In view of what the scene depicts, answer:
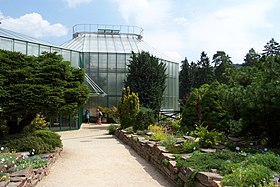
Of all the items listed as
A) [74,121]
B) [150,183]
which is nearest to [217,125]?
[150,183]

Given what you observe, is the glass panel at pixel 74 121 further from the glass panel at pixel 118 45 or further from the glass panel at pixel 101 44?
the glass panel at pixel 118 45

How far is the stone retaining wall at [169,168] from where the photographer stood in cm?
484

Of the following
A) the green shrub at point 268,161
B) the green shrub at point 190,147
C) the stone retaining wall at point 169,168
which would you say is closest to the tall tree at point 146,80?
the stone retaining wall at point 169,168

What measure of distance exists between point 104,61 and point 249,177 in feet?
72.3

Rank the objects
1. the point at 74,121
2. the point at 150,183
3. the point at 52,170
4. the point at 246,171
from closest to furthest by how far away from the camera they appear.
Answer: the point at 246,171, the point at 150,183, the point at 52,170, the point at 74,121

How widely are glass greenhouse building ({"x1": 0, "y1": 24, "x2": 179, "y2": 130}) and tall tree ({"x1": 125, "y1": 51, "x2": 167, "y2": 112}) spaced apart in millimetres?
2402

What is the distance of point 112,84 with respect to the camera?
25.8 metres

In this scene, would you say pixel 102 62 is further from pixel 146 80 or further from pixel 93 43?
pixel 146 80

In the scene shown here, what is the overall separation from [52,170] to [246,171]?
15.9 feet

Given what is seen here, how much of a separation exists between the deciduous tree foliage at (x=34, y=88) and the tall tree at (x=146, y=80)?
38.6ft

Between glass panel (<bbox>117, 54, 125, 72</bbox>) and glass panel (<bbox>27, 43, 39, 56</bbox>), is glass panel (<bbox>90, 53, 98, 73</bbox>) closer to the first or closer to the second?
glass panel (<bbox>117, 54, 125, 72</bbox>)

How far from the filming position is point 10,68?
921 cm

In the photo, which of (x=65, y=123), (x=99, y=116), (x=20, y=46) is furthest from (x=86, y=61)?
(x=20, y=46)

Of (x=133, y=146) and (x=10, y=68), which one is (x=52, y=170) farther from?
(x=133, y=146)
